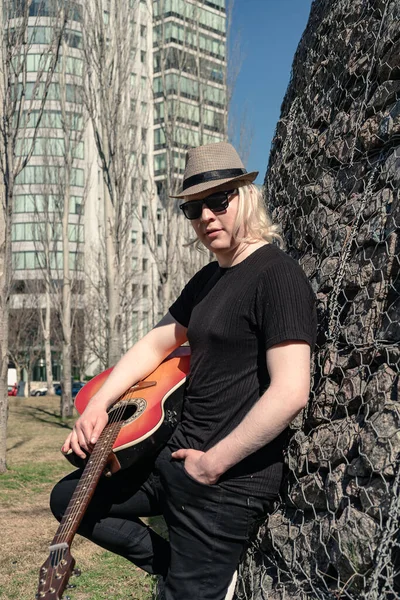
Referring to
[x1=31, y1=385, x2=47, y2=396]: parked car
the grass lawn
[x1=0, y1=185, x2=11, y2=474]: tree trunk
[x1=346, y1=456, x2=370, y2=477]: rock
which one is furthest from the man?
[x1=31, y1=385, x2=47, y2=396]: parked car

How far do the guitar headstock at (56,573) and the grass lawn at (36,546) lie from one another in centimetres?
239

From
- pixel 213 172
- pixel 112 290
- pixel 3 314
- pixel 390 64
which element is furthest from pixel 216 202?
pixel 112 290

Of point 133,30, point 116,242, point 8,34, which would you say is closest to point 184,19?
point 133,30

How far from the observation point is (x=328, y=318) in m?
2.55

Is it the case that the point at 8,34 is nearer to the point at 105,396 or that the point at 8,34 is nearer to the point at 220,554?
the point at 105,396

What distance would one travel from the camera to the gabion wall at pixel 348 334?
202cm

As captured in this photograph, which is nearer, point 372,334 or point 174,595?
point 174,595

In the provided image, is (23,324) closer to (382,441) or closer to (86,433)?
(86,433)

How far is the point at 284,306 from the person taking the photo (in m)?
2.03

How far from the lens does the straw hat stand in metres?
2.29

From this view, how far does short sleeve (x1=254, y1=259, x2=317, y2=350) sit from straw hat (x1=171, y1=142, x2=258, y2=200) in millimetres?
360

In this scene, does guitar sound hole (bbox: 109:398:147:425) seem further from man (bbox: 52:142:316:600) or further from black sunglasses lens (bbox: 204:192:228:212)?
black sunglasses lens (bbox: 204:192:228:212)

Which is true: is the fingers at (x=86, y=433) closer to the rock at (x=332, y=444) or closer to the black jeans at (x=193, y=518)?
the black jeans at (x=193, y=518)

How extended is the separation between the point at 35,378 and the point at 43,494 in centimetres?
4078
